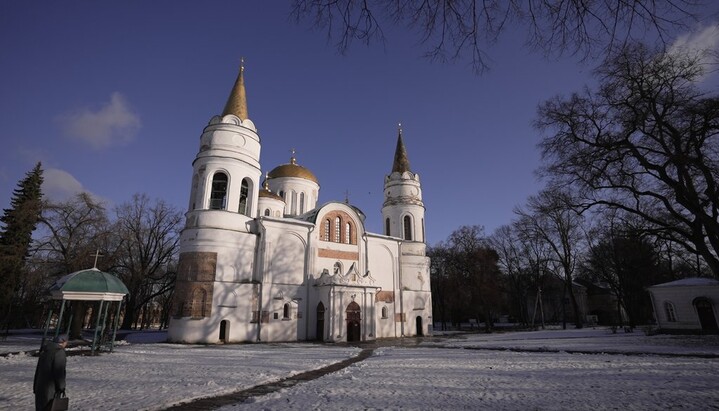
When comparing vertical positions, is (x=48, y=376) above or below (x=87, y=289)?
below

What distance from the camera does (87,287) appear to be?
56.6ft

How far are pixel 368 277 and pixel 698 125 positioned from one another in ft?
72.8

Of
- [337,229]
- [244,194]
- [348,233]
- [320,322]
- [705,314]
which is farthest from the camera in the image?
[348,233]

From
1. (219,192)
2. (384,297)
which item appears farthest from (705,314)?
(219,192)

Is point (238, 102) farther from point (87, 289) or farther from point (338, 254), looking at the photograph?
point (87, 289)

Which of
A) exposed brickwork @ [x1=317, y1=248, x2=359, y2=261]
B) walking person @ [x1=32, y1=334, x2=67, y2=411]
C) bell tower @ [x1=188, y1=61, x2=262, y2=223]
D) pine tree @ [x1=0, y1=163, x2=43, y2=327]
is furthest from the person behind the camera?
exposed brickwork @ [x1=317, y1=248, x2=359, y2=261]

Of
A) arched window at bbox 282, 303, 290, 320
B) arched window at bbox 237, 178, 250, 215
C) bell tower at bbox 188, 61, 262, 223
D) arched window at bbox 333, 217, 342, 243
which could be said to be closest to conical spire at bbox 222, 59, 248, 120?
bell tower at bbox 188, 61, 262, 223

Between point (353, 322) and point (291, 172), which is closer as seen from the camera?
point (353, 322)

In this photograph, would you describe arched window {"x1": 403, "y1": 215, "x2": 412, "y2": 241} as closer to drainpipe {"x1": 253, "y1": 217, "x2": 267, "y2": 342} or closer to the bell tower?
drainpipe {"x1": 253, "y1": 217, "x2": 267, "y2": 342}

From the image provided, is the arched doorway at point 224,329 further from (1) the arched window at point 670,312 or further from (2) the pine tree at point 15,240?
(1) the arched window at point 670,312

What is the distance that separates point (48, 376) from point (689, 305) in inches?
1326

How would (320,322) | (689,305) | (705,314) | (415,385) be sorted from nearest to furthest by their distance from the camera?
A: (415,385), (705,314), (689,305), (320,322)

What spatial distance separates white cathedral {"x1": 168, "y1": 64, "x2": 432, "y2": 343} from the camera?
1021 inches

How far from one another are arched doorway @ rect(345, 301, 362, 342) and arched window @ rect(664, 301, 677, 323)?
70.8 ft
